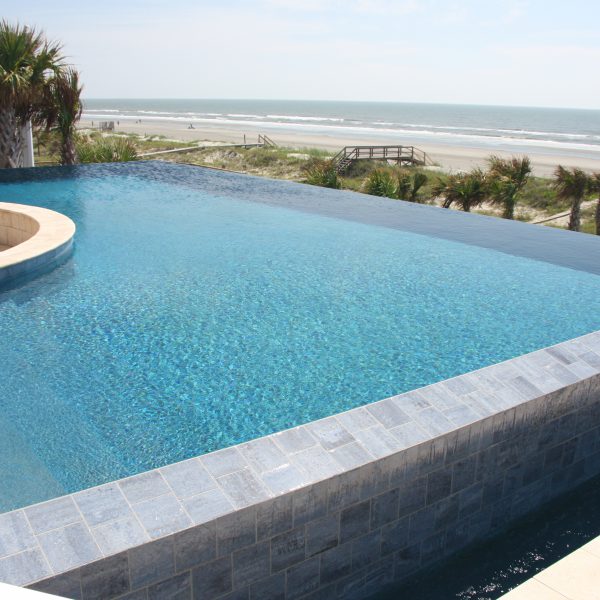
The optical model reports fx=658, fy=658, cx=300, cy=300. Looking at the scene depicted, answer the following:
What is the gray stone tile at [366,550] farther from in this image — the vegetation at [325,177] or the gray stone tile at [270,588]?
the vegetation at [325,177]

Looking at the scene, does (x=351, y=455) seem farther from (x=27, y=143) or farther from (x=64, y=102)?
(x=27, y=143)

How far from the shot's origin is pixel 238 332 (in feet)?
21.3

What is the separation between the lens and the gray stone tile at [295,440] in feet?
12.8

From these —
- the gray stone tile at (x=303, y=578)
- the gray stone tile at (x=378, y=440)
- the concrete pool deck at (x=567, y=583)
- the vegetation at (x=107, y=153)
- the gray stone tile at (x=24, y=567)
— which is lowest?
the gray stone tile at (x=303, y=578)

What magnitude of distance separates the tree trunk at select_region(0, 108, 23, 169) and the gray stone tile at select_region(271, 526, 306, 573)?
606 inches

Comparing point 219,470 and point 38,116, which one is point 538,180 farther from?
point 219,470

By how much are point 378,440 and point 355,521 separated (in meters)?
0.50

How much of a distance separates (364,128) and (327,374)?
77870mm

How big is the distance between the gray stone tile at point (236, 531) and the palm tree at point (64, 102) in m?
15.7

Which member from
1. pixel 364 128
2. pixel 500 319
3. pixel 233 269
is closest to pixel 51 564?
pixel 500 319

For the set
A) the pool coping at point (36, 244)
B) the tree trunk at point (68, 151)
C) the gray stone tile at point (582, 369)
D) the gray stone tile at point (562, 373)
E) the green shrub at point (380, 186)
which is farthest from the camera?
the tree trunk at point (68, 151)

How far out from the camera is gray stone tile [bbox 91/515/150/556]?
3.08m

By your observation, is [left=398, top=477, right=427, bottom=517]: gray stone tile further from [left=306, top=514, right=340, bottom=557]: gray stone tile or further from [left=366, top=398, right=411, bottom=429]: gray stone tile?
[left=306, top=514, right=340, bottom=557]: gray stone tile

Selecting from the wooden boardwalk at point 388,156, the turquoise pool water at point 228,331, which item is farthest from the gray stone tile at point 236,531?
the wooden boardwalk at point 388,156
